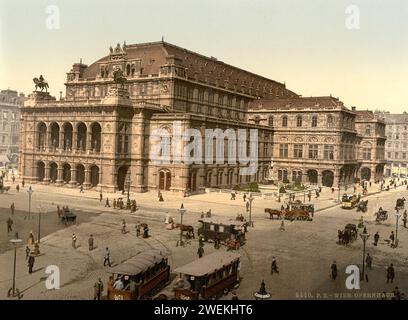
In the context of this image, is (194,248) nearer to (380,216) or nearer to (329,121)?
(380,216)

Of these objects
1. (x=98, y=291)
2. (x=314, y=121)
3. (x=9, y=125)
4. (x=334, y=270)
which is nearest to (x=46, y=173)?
(x=314, y=121)

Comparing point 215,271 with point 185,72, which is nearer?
point 215,271

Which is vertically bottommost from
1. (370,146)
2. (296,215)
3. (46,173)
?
(296,215)

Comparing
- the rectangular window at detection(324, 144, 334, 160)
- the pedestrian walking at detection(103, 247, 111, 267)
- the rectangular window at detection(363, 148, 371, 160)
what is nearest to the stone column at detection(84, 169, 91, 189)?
the pedestrian walking at detection(103, 247, 111, 267)

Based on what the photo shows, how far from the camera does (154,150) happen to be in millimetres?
68312

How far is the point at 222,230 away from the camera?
36094mm

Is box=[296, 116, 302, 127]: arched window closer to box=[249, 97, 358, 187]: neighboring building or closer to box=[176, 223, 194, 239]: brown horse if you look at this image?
box=[249, 97, 358, 187]: neighboring building

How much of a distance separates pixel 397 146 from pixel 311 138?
2177 inches

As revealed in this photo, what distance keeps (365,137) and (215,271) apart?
88403 mm

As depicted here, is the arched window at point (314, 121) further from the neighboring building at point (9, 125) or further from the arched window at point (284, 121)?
the neighboring building at point (9, 125)

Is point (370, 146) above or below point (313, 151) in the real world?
above

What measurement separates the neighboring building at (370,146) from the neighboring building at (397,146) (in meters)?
27.6
